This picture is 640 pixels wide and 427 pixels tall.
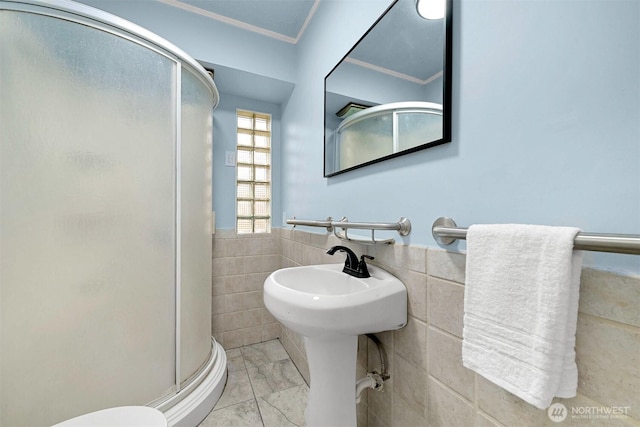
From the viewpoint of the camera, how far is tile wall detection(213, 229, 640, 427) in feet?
1.25

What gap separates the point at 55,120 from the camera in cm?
87

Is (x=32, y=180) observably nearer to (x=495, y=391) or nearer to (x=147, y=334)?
(x=147, y=334)

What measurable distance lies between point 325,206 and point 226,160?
3.23ft

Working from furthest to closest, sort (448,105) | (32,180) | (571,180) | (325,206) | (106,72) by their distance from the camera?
(325,206) < (106,72) < (32,180) < (448,105) < (571,180)

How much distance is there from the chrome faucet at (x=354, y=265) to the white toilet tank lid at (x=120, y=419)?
0.73 m

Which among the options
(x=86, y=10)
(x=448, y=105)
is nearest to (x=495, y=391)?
(x=448, y=105)

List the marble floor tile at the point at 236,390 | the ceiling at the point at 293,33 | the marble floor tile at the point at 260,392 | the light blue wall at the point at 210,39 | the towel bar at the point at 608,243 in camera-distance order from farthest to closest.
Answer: the light blue wall at the point at 210,39 < the marble floor tile at the point at 236,390 < the marble floor tile at the point at 260,392 < the ceiling at the point at 293,33 < the towel bar at the point at 608,243

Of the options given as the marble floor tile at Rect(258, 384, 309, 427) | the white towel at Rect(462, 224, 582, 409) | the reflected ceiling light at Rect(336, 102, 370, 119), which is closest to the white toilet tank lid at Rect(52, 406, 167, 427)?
the marble floor tile at Rect(258, 384, 309, 427)

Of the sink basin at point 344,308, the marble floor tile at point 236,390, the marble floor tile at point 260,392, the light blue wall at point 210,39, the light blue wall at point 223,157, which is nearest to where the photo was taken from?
the sink basin at point 344,308

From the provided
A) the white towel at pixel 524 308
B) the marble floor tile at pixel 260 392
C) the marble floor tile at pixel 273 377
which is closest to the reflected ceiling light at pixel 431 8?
the white towel at pixel 524 308

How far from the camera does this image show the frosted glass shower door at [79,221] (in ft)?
2.72

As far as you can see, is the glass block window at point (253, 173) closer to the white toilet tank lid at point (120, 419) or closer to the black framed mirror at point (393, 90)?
the black framed mirror at point (393, 90)

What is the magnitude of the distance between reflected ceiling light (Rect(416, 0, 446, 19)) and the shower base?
5.88 ft

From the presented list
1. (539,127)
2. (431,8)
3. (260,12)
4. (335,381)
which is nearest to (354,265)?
(335,381)
